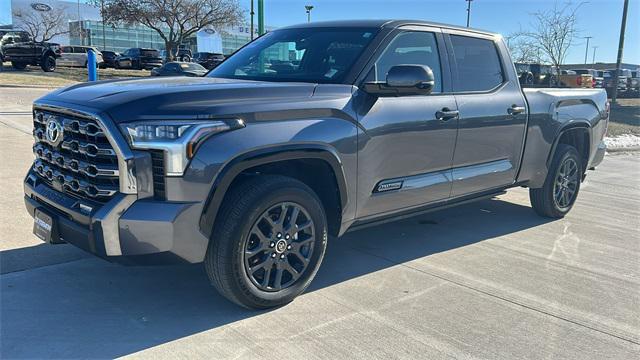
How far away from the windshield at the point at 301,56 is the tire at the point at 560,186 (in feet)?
9.40

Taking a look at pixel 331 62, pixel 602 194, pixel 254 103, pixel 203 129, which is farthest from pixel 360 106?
pixel 602 194

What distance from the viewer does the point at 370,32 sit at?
14.3 feet

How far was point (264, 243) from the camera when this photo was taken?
11.7 ft

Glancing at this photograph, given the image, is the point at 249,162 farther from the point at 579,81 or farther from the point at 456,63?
the point at 579,81

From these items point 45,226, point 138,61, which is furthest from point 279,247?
point 138,61

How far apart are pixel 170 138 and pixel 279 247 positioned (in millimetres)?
1040

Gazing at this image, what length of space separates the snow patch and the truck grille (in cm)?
1288

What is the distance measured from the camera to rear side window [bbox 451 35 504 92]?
491 cm

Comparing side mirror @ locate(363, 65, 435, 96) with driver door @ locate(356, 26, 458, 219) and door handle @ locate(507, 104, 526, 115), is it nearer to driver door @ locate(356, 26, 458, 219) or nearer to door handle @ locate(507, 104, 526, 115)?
driver door @ locate(356, 26, 458, 219)

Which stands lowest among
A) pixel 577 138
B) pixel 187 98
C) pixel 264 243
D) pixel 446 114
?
pixel 264 243

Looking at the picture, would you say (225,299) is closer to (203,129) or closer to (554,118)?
(203,129)

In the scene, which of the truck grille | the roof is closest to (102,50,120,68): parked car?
the roof

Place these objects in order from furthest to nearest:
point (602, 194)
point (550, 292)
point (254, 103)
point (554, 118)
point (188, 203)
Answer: point (602, 194)
point (554, 118)
point (550, 292)
point (254, 103)
point (188, 203)

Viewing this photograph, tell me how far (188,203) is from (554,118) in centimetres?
418
